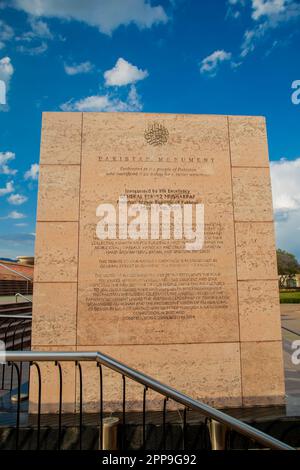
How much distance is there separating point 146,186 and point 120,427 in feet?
11.3

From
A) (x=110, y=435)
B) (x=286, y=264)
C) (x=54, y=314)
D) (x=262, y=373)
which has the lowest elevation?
(x=110, y=435)

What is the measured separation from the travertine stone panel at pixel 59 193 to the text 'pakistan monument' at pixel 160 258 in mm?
16

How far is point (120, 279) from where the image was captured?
5.05 m

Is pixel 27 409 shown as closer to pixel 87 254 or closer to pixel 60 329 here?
pixel 60 329

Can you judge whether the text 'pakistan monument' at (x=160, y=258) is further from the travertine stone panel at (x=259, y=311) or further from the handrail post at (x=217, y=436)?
the handrail post at (x=217, y=436)

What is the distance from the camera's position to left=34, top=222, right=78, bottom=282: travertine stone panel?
502 cm

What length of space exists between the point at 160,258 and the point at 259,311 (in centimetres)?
177

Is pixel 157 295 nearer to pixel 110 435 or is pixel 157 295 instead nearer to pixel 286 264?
pixel 110 435

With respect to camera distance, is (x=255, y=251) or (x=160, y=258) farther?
(x=255, y=251)

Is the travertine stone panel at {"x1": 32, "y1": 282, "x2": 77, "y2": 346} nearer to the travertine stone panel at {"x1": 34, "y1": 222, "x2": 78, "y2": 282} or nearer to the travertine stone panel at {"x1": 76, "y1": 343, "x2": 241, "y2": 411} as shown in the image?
the travertine stone panel at {"x1": 34, "y1": 222, "x2": 78, "y2": 282}

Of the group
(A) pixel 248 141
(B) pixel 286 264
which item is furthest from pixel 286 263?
(A) pixel 248 141

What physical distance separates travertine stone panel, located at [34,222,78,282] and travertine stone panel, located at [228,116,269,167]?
2.96 meters

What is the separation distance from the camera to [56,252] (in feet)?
16.7
